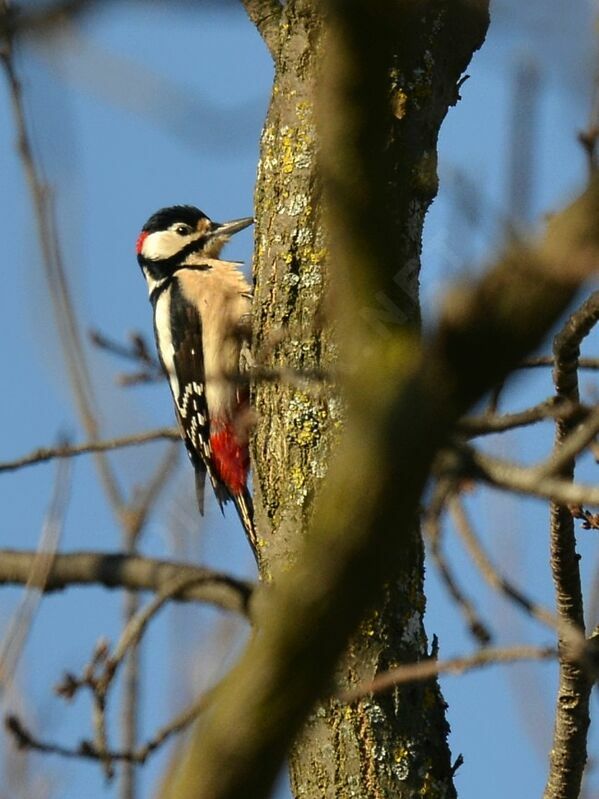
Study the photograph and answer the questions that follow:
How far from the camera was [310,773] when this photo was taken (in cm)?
283

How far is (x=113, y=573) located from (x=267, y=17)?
1.71 metres

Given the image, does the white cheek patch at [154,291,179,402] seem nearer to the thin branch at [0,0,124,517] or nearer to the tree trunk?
the thin branch at [0,0,124,517]

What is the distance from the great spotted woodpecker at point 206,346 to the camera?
5.24m

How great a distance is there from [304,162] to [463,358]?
1769mm

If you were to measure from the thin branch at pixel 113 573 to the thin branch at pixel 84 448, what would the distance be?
368 mm

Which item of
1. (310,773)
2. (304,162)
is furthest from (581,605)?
(304,162)

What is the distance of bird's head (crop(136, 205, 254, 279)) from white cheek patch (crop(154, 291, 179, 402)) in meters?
0.29

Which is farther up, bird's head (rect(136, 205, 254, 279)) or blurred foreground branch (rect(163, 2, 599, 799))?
bird's head (rect(136, 205, 254, 279))

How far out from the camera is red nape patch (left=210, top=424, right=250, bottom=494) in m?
5.20

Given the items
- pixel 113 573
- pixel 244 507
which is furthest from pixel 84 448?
pixel 244 507

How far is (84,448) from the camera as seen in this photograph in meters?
3.56

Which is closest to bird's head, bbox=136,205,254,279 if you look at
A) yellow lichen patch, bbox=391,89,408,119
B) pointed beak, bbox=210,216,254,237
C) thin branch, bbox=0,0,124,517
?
pointed beak, bbox=210,216,254,237

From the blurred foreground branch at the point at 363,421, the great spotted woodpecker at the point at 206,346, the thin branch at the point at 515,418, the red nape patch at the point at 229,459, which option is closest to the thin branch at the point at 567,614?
the thin branch at the point at 515,418

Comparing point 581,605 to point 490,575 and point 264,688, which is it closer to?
point 490,575
